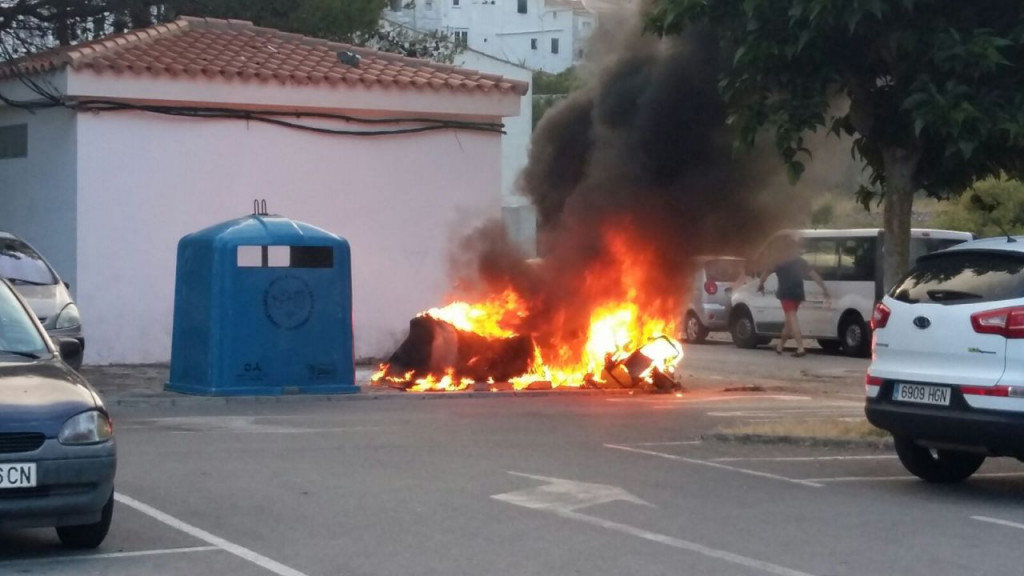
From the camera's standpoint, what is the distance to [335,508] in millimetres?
8984

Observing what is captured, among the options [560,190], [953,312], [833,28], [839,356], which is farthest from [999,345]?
[839,356]

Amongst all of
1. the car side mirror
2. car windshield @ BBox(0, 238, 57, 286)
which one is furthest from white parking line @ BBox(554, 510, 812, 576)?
car windshield @ BBox(0, 238, 57, 286)

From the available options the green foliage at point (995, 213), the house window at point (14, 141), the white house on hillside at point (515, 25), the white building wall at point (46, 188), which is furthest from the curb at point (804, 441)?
the white house on hillside at point (515, 25)

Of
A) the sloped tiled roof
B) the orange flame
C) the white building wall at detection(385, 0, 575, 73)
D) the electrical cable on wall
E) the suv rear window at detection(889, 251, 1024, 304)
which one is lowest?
the orange flame

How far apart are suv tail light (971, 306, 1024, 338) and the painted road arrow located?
8.03 ft

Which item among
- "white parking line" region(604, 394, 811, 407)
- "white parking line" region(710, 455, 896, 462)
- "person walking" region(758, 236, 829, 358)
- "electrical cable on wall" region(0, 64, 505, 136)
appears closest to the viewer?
"white parking line" region(710, 455, 896, 462)

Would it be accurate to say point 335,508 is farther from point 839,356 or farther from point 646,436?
point 839,356

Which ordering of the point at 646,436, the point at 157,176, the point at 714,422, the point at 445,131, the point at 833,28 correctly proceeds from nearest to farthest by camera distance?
the point at 833,28
the point at 646,436
the point at 714,422
the point at 157,176
the point at 445,131

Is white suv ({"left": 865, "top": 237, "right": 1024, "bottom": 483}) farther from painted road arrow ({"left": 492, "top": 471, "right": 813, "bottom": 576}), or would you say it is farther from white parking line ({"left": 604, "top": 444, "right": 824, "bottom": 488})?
painted road arrow ({"left": 492, "top": 471, "right": 813, "bottom": 576})

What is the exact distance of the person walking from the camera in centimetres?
2347

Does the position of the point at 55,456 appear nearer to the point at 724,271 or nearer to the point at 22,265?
the point at 22,265

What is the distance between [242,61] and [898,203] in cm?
961

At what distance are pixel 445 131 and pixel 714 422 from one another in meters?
7.26

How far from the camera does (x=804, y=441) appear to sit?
40.1 feet
